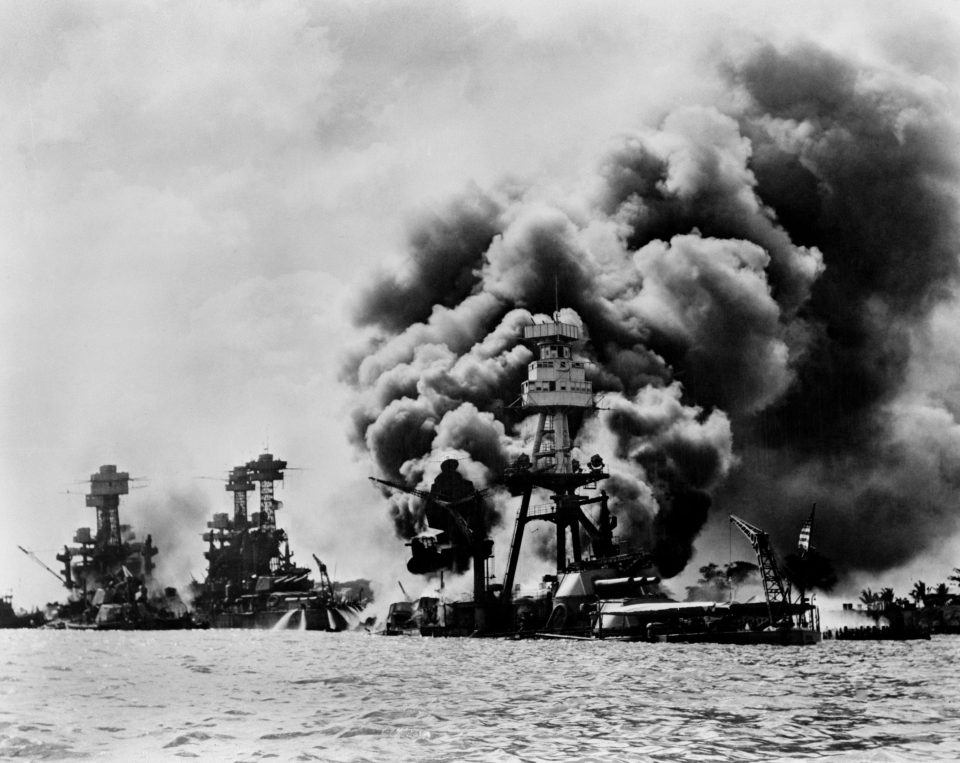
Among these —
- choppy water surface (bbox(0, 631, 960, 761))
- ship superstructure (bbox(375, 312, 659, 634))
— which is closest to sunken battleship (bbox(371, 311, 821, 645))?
ship superstructure (bbox(375, 312, 659, 634))

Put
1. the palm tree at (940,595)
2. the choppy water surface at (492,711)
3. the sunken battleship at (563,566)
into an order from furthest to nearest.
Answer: the palm tree at (940,595) < the sunken battleship at (563,566) < the choppy water surface at (492,711)

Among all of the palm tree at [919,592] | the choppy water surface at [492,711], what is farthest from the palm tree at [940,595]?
the choppy water surface at [492,711]

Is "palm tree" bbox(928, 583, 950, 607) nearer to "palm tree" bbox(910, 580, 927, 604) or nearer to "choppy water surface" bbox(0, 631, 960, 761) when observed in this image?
"palm tree" bbox(910, 580, 927, 604)

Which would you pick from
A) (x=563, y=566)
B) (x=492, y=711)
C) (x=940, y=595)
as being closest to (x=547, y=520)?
(x=563, y=566)

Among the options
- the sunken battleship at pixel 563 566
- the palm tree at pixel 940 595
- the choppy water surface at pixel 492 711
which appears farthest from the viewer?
the palm tree at pixel 940 595

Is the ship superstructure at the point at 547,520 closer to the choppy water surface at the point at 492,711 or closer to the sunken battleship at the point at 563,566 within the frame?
the sunken battleship at the point at 563,566

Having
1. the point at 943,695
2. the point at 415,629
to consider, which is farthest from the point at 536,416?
the point at 943,695

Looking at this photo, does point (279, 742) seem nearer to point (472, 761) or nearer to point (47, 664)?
point (472, 761)
